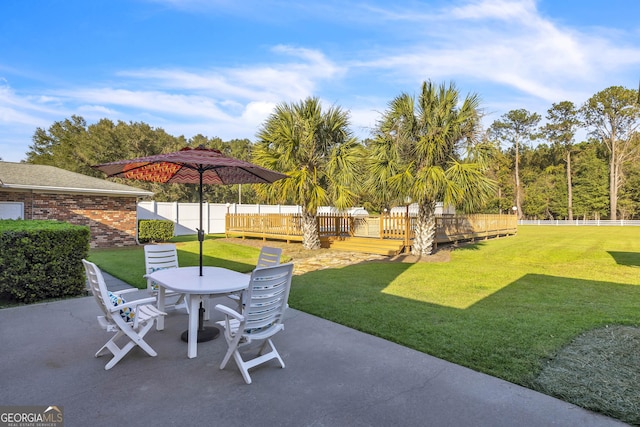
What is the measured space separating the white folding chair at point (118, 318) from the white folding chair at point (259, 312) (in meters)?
0.95

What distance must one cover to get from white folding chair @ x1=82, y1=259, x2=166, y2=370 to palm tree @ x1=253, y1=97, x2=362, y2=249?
26.3 feet

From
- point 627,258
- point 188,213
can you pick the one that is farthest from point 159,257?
point 188,213

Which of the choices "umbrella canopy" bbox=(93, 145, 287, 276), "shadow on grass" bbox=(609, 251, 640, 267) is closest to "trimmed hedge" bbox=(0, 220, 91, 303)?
"umbrella canopy" bbox=(93, 145, 287, 276)

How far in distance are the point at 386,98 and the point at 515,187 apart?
1555 inches

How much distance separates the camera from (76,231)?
5.65 m

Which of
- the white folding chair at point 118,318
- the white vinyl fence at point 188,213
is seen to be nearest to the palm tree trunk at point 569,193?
the white vinyl fence at point 188,213

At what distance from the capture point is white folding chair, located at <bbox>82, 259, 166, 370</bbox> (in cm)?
320

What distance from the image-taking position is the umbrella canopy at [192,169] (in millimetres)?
3996

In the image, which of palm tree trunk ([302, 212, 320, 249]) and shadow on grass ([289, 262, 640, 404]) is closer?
shadow on grass ([289, 262, 640, 404])

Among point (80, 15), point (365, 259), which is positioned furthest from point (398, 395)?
point (80, 15)

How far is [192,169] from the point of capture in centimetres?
526

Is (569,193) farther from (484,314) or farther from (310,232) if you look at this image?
(484,314)

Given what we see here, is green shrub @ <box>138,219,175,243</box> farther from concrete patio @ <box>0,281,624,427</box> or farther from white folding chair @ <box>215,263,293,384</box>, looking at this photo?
white folding chair @ <box>215,263,293,384</box>

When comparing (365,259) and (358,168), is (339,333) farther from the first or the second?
(358,168)
